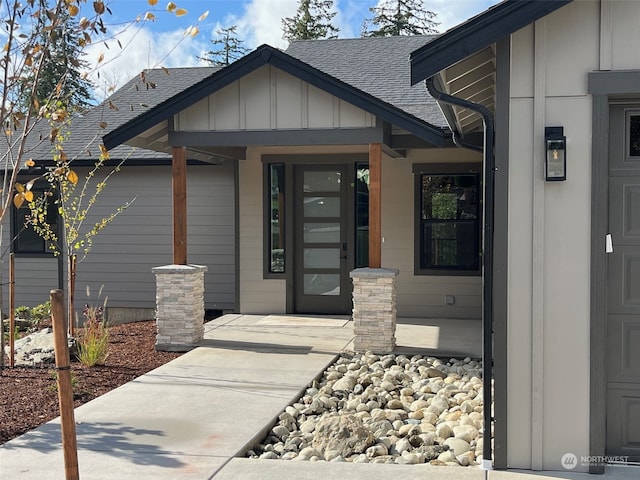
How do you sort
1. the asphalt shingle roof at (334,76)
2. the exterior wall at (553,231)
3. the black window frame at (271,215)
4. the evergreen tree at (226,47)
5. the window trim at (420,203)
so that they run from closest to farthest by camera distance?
the exterior wall at (553,231)
the window trim at (420,203)
the black window frame at (271,215)
the asphalt shingle roof at (334,76)
the evergreen tree at (226,47)

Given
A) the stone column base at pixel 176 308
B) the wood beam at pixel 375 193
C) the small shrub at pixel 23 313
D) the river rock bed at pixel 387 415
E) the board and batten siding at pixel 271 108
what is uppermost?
the board and batten siding at pixel 271 108

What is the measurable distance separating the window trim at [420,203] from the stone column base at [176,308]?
381 centimetres

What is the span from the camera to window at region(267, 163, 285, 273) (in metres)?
11.5

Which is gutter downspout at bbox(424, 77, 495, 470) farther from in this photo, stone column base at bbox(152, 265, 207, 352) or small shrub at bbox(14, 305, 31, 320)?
small shrub at bbox(14, 305, 31, 320)

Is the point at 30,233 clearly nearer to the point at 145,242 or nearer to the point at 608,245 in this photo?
the point at 145,242

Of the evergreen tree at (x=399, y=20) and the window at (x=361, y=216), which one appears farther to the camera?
the evergreen tree at (x=399, y=20)

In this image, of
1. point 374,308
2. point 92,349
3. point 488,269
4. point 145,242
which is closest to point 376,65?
point 145,242

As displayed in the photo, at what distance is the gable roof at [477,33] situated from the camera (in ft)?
14.4

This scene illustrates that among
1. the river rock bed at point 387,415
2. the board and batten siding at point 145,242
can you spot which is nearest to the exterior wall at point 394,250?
the board and batten siding at point 145,242

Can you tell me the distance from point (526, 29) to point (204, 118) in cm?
501

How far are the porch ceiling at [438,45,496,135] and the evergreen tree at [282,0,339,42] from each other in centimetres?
2719

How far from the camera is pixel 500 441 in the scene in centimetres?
467

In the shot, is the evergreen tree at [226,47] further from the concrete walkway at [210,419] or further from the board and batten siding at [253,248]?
the concrete walkway at [210,419]

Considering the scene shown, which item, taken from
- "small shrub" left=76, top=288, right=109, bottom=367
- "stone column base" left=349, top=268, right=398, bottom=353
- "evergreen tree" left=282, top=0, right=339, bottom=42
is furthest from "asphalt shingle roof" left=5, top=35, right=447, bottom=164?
"evergreen tree" left=282, top=0, right=339, bottom=42
